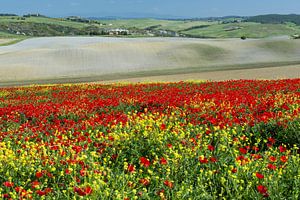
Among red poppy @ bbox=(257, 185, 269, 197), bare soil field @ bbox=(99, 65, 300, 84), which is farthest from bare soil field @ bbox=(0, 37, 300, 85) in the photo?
red poppy @ bbox=(257, 185, 269, 197)

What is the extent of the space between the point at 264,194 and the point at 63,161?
12.1 feet

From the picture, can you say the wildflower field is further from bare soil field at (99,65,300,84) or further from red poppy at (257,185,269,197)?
bare soil field at (99,65,300,84)

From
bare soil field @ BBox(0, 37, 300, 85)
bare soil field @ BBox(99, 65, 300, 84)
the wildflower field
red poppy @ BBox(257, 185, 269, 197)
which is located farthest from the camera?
bare soil field @ BBox(0, 37, 300, 85)

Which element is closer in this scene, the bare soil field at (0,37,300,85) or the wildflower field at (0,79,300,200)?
the wildflower field at (0,79,300,200)

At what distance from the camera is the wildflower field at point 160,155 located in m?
6.34

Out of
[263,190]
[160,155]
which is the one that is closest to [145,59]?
[160,155]

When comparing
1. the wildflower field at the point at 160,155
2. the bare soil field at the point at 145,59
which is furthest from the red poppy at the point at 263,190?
the bare soil field at the point at 145,59

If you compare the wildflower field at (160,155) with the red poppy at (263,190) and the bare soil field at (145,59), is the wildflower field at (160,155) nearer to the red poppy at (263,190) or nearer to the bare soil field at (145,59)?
the red poppy at (263,190)

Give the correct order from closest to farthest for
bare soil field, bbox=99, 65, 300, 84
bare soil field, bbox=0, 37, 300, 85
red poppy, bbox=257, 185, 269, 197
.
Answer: red poppy, bbox=257, 185, 269, 197 < bare soil field, bbox=99, 65, 300, 84 < bare soil field, bbox=0, 37, 300, 85

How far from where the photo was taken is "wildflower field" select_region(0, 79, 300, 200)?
6344 millimetres

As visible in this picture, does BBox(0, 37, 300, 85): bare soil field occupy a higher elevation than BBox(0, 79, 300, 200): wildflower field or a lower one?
higher

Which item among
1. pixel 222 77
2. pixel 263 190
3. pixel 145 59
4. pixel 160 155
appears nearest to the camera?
pixel 263 190

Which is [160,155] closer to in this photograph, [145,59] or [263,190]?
[263,190]

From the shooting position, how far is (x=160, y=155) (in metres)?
8.84
